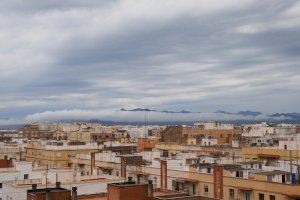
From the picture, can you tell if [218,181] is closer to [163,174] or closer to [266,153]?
[163,174]

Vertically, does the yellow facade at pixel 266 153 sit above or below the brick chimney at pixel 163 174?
above

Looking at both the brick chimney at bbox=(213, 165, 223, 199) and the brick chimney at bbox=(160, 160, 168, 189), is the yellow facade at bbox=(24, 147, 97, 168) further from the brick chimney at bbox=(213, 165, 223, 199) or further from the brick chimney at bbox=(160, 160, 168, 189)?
the brick chimney at bbox=(213, 165, 223, 199)

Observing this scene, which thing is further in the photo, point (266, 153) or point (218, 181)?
point (266, 153)

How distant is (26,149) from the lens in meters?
125

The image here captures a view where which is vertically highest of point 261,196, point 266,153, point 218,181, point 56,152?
point 266,153

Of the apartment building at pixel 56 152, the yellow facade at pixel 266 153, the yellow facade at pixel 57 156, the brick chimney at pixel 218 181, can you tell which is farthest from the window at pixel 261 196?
the apartment building at pixel 56 152

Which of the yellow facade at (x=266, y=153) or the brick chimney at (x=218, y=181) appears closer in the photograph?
the brick chimney at (x=218, y=181)

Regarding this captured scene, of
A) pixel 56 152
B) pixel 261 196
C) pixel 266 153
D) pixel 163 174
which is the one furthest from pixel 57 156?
pixel 261 196

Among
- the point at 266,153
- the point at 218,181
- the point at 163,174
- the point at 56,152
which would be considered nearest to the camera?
the point at 218,181

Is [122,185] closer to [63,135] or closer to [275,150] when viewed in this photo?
[275,150]

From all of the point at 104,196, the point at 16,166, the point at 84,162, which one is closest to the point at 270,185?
the point at 104,196

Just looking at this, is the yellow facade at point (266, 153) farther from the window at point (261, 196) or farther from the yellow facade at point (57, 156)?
the yellow facade at point (57, 156)

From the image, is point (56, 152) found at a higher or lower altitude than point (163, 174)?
higher

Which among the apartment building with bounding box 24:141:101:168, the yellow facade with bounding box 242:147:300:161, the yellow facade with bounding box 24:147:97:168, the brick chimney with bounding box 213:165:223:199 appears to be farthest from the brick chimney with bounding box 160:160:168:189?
the apartment building with bounding box 24:141:101:168
